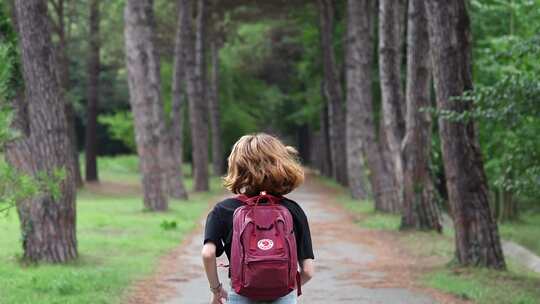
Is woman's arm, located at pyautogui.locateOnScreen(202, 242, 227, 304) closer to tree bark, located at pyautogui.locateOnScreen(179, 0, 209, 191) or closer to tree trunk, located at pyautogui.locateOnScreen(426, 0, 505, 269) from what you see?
tree trunk, located at pyautogui.locateOnScreen(426, 0, 505, 269)

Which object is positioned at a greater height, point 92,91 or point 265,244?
point 92,91

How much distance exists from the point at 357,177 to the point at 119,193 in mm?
12344

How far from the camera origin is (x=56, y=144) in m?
13.1

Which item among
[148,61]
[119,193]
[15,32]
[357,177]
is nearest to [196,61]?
[119,193]

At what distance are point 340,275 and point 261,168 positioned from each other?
869 centimetres

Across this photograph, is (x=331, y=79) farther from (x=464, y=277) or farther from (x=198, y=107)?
(x=464, y=277)

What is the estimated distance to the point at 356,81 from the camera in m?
29.5

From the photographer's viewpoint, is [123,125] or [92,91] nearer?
[92,91]

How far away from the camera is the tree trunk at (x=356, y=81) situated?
93.2 ft

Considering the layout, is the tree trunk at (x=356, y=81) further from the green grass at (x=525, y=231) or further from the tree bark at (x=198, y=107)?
the tree bark at (x=198, y=107)

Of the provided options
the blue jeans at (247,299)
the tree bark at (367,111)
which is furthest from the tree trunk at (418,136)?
the blue jeans at (247,299)

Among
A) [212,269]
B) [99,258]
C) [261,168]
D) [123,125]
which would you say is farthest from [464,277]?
[123,125]

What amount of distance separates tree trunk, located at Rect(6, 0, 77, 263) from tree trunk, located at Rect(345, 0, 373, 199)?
16221 mm

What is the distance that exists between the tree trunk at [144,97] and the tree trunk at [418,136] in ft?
26.9
